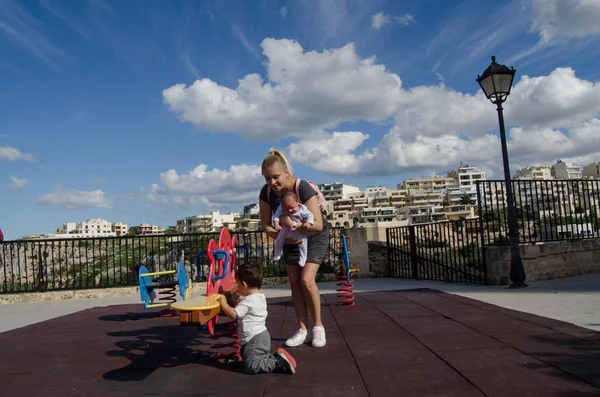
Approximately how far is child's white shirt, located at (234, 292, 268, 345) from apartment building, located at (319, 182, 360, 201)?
540 feet

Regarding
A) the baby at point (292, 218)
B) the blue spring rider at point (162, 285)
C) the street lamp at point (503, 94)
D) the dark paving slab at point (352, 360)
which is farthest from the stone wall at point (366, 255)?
the baby at point (292, 218)

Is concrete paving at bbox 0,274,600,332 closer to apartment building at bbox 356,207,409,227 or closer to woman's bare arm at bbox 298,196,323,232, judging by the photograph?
woman's bare arm at bbox 298,196,323,232

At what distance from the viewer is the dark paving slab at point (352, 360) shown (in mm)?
2805

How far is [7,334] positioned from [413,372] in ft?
17.1

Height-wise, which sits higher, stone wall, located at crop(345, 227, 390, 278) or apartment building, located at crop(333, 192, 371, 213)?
apartment building, located at crop(333, 192, 371, 213)

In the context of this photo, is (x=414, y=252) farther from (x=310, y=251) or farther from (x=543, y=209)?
(x=310, y=251)

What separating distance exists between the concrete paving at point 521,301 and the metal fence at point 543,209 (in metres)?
0.98

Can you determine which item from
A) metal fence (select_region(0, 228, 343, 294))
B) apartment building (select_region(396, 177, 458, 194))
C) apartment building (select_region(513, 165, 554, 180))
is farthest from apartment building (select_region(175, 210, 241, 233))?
metal fence (select_region(0, 228, 343, 294))

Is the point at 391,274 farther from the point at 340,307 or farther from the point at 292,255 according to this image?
the point at 292,255

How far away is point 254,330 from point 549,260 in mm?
7708

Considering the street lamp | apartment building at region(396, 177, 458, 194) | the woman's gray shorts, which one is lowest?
the woman's gray shorts

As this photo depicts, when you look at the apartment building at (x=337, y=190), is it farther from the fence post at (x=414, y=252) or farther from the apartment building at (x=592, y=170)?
the fence post at (x=414, y=252)

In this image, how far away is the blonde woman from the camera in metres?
3.80

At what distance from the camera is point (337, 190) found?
572 feet
